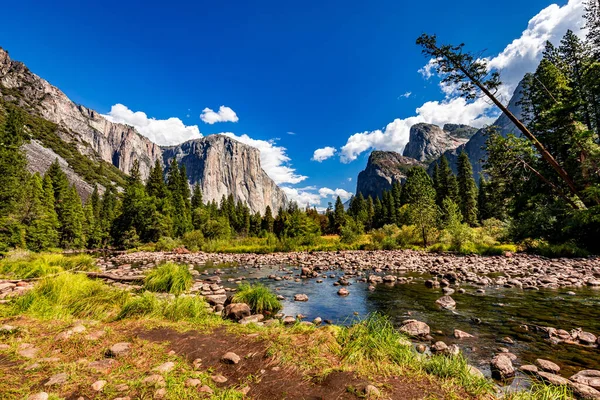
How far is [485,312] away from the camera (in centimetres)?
745

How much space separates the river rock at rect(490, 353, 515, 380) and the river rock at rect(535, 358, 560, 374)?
21.1 inches

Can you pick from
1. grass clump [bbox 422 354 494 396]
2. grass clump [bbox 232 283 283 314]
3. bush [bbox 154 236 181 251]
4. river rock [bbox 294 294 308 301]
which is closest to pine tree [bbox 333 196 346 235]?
bush [bbox 154 236 181 251]

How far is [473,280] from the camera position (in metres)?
11.5

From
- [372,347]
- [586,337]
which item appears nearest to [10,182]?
[372,347]

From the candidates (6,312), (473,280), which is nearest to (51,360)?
(6,312)

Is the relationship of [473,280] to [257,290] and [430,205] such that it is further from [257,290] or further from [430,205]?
[430,205]

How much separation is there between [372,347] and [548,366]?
310 cm

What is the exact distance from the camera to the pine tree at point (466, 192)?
51438 mm

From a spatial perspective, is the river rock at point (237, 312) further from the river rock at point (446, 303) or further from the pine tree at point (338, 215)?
the pine tree at point (338, 215)

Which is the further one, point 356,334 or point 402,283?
point 402,283

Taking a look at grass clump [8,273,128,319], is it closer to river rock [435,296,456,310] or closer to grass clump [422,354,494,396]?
grass clump [422,354,494,396]

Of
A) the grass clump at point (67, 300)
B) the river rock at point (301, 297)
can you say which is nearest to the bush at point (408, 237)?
the river rock at point (301, 297)

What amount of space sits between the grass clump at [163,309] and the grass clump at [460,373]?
4372mm

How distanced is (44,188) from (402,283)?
53.6 metres
